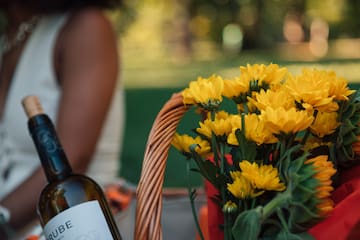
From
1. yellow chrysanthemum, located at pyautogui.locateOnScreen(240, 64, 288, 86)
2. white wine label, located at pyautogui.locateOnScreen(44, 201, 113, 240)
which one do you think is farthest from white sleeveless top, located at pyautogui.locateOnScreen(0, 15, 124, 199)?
yellow chrysanthemum, located at pyautogui.locateOnScreen(240, 64, 288, 86)

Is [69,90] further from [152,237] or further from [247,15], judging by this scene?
[247,15]

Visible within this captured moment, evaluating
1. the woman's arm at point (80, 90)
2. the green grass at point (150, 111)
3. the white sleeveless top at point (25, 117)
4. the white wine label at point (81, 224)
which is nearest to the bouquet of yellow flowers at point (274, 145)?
the white wine label at point (81, 224)

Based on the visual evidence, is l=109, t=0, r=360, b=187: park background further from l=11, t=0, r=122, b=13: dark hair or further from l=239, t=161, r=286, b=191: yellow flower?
l=239, t=161, r=286, b=191: yellow flower

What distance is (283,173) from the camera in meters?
0.55

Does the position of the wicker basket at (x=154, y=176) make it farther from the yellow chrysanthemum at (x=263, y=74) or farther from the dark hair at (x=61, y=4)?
the dark hair at (x=61, y=4)

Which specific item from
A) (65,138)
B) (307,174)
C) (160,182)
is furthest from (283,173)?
(65,138)

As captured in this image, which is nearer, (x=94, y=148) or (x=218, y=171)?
(x=218, y=171)

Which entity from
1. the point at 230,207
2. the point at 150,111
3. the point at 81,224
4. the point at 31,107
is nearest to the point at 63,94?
the point at 31,107

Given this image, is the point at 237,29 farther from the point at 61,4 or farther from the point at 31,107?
the point at 31,107

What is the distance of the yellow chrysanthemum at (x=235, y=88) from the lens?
622mm

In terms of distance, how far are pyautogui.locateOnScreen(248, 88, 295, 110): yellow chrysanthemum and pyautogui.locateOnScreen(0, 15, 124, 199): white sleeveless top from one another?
32.7 inches

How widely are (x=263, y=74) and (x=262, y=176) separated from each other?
0.13 m

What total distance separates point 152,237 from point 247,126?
5.8 inches

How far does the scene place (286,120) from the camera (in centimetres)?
52
